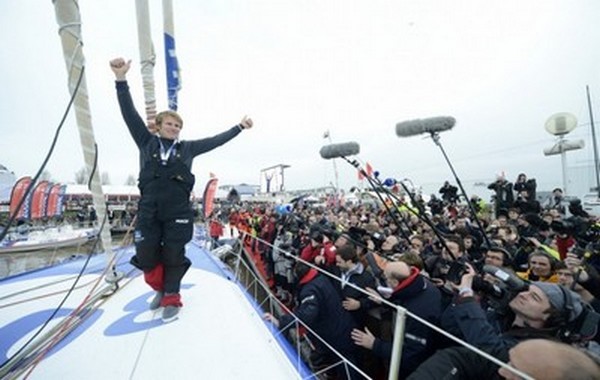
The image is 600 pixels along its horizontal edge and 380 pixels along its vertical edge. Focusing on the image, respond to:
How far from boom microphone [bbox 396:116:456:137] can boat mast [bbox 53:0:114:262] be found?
292 cm

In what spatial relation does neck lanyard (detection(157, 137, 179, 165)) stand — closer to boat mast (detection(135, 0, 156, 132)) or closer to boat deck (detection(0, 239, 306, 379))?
boat deck (detection(0, 239, 306, 379))

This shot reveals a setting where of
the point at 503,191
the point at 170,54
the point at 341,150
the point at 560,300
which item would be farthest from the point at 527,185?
the point at 170,54

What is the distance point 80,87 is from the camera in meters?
2.53

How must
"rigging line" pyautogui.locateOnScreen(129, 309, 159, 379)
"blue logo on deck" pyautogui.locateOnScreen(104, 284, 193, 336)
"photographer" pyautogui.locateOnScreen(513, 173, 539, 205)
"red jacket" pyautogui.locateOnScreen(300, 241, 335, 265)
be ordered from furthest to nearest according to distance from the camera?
"photographer" pyautogui.locateOnScreen(513, 173, 539, 205) < "red jacket" pyautogui.locateOnScreen(300, 241, 335, 265) < "blue logo on deck" pyautogui.locateOnScreen(104, 284, 193, 336) < "rigging line" pyautogui.locateOnScreen(129, 309, 159, 379)

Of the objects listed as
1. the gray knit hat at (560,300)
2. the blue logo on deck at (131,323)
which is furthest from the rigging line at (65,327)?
the gray knit hat at (560,300)

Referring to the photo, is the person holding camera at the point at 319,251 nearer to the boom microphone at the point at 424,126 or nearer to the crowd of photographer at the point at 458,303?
the crowd of photographer at the point at 458,303

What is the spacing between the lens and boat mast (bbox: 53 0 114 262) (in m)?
2.30

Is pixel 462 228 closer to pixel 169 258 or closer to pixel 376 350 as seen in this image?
pixel 376 350

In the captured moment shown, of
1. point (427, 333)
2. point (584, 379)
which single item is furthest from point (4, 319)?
point (584, 379)

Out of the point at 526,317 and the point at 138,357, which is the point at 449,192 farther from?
the point at 138,357

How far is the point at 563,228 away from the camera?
14.9 ft

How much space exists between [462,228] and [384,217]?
4.51m

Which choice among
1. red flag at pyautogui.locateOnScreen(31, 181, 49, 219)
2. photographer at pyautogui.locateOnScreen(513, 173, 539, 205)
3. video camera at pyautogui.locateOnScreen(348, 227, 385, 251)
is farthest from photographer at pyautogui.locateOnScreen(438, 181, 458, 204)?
red flag at pyautogui.locateOnScreen(31, 181, 49, 219)

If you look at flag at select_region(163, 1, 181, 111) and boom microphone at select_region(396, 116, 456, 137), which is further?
flag at select_region(163, 1, 181, 111)
